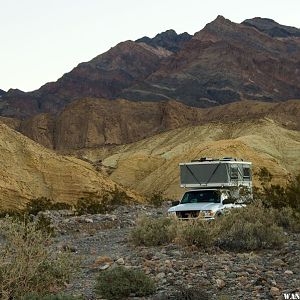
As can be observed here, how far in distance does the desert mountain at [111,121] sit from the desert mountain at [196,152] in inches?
1092

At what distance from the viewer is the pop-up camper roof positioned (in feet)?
66.5

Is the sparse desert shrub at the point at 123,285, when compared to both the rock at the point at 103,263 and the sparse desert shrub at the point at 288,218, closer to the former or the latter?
the rock at the point at 103,263

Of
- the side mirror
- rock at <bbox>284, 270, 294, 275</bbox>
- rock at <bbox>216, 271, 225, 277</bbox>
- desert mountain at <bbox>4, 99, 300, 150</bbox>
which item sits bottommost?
rock at <bbox>284, 270, 294, 275</bbox>

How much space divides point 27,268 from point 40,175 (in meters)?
33.0

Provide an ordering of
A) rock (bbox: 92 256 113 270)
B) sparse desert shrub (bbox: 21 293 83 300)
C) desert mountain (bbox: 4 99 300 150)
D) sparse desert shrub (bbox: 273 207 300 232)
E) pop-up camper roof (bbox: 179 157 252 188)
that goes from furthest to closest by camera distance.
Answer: desert mountain (bbox: 4 99 300 150)
pop-up camper roof (bbox: 179 157 252 188)
sparse desert shrub (bbox: 273 207 300 232)
rock (bbox: 92 256 113 270)
sparse desert shrub (bbox: 21 293 83 300)

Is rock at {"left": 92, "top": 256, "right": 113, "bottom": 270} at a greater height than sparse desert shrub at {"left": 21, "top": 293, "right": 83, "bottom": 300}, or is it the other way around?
sparse desert shrub at {"left": 21, "top": 293, "right": 83, "bottom": 300}

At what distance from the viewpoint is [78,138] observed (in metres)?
115

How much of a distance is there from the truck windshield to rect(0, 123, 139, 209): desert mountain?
70.4 ft

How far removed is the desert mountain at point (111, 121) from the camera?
11129 cm

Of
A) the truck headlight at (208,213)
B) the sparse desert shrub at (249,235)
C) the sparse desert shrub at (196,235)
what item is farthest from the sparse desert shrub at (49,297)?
the truck headlight at (208,213)

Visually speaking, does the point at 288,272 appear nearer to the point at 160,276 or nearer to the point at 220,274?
the point at 220,274

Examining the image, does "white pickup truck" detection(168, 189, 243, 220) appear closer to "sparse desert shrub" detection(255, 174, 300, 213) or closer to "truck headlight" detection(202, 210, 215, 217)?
"truck headlight" detection(202, 210, 215, 217)

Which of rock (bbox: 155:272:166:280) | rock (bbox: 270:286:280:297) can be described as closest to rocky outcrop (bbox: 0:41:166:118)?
rock (bbox: 155:272:166:280)

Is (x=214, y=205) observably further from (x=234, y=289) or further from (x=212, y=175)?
(x=234, y=289)
